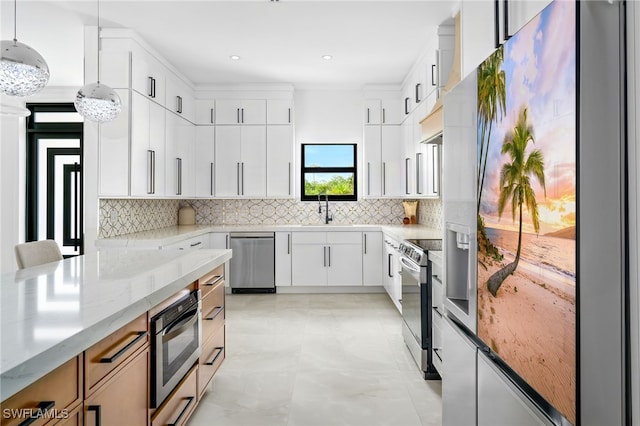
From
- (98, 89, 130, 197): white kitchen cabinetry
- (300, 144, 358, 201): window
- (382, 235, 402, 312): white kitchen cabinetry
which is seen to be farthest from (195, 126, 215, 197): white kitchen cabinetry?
(382, 235, 402, 312): white kitchen cabinetry

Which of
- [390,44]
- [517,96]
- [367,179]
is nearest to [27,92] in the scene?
[517,96]

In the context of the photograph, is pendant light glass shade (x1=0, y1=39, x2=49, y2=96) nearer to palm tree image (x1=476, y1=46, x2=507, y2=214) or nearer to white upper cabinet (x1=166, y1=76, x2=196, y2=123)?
palm tree image (x1=476, y1=46, x2=507, y2=214)

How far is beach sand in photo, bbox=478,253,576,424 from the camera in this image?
91 cm

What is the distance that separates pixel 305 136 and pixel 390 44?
211 cm

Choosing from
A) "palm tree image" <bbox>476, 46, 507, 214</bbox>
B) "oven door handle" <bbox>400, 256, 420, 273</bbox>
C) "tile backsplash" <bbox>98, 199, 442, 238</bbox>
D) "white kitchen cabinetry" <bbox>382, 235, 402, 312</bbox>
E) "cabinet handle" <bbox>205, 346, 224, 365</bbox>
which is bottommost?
"cabinet handle" <bbox>205, 346, 224, 365</bbox>

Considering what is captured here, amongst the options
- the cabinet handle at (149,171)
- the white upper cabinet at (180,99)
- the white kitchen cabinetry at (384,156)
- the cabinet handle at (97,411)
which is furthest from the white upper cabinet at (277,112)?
the cabinet handle at (97,411)

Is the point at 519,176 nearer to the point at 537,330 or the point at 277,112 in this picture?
the point at 537,330

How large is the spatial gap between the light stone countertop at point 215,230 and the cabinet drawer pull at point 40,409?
280 cm

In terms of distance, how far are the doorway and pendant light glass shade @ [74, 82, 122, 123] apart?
3.31m

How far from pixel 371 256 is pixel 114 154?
10.3ft

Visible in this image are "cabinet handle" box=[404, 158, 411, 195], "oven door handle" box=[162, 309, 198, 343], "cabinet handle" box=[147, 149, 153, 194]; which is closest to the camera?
"oven door handle" box=[162, 309, 198, 343]

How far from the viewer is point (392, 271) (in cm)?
446

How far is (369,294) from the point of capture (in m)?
5.27

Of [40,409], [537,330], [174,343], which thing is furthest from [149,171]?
[537,330]
